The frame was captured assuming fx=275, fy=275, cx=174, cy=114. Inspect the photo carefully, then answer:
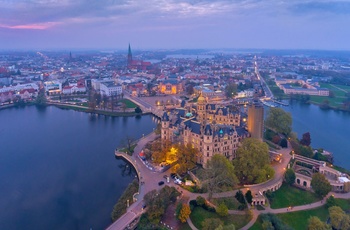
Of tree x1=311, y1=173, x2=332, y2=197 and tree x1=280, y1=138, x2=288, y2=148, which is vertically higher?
tree x1=280, y1=138, x2=288, y2=148

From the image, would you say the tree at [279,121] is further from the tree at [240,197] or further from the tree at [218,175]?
the tree at [240,197]

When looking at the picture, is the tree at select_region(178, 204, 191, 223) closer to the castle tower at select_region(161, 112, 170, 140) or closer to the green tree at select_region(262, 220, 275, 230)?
the green tree at select_region(262, 220, 275, 230)

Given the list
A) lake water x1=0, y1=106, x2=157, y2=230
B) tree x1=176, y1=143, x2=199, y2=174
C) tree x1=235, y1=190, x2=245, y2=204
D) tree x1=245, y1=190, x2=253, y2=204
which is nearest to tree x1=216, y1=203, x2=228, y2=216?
tree x1=235, y1=190, x2=245, y2=204

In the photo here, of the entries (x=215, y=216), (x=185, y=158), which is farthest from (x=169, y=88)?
(x=215, y=216)

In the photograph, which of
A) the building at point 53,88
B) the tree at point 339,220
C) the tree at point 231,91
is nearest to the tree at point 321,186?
the tree at point 339,220

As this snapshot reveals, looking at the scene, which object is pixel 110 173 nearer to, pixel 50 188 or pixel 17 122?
pixel 50 188

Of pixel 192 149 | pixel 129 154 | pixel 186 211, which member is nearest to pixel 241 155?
pixel 192 149
